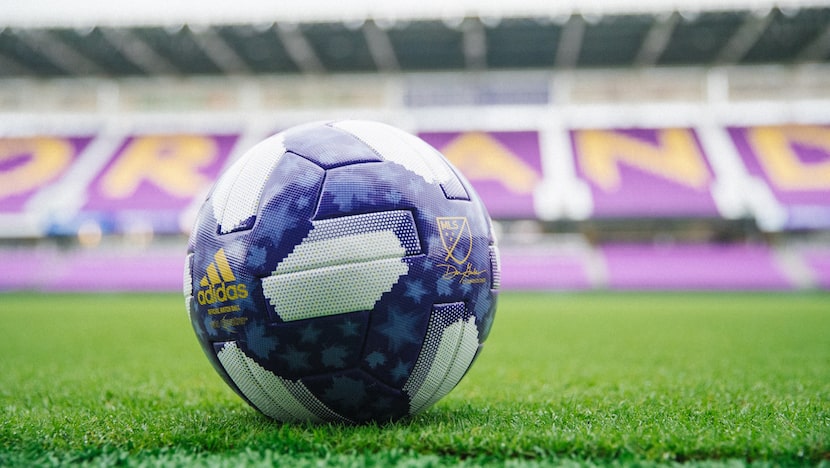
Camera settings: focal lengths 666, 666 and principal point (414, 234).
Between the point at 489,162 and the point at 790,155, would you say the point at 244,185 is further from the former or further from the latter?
the point at 790,155

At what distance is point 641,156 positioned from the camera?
25.6 m

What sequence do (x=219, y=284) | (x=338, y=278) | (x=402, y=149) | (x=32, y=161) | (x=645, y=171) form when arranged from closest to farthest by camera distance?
(x=338, y=278)
(x=219, y=284)
(x=402, y=149)
(x=645, y=171)
(x=32, y=161)

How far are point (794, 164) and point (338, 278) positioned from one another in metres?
26.4

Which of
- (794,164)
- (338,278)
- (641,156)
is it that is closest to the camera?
(338,278)

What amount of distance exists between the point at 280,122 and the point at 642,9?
14.8 m

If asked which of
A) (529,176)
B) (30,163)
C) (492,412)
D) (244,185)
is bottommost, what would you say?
(492,412)

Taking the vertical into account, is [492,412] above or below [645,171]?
below

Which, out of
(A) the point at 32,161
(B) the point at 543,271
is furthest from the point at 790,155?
(A) the point at 32,161

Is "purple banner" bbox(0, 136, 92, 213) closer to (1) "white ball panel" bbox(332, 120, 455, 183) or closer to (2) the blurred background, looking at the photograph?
(2) the blurred background

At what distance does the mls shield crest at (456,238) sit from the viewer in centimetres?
265

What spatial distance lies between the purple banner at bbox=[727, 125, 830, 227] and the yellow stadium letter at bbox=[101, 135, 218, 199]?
805 inches

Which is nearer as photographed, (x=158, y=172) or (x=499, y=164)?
(x=158, y=172)

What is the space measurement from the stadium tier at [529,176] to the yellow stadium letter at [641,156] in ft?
0.15

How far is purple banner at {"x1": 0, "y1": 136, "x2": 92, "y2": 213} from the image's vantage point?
79.9ft
